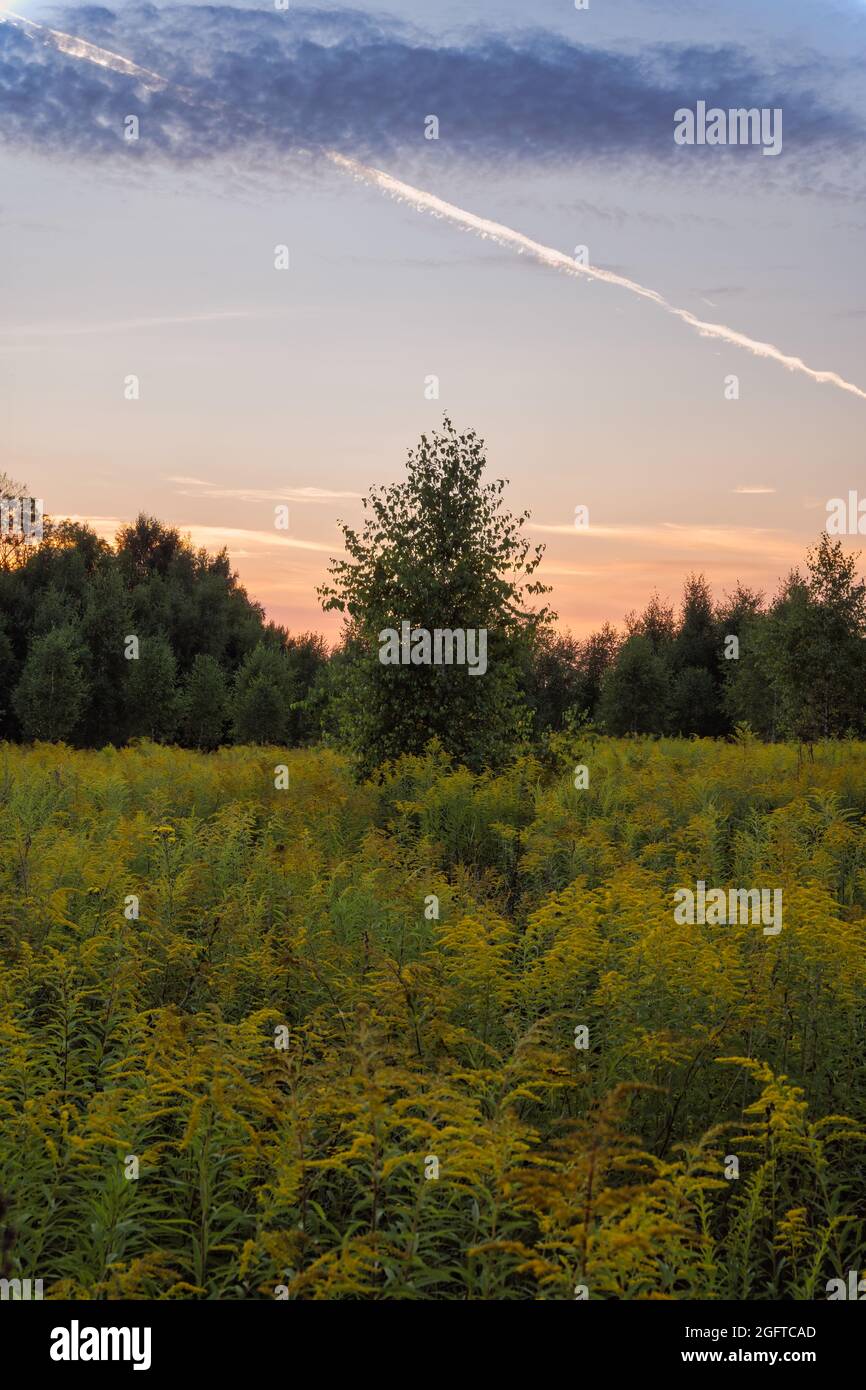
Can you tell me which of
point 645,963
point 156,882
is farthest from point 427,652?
point 645,963

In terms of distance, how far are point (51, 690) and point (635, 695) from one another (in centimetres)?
2810

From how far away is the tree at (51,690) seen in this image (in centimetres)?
4184

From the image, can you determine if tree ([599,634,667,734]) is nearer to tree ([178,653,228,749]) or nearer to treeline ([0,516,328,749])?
treeline ([0,516,328,749])

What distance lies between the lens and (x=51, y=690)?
41875 millimetres

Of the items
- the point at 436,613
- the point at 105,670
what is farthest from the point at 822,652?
the point at 105,670

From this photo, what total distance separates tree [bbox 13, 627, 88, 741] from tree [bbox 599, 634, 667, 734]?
84.5ft

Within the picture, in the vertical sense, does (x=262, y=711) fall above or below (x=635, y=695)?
below

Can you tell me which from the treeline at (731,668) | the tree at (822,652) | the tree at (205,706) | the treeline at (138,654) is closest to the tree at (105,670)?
the treeline at (138,654)

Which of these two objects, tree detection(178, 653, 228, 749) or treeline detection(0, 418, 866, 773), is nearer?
treeline detection(0, 418, 866, 773)

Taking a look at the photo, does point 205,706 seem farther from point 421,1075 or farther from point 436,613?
point 421,1075

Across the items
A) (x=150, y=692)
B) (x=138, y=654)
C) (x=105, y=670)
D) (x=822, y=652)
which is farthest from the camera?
(x=105, y=670)

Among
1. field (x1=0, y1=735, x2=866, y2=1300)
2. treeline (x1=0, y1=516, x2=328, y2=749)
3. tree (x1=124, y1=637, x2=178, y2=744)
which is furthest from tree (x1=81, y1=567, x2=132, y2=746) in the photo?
field (x1=0, y1=735, x2=866, y2=1300)

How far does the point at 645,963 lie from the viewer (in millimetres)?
6715

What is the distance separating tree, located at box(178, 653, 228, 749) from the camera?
51031mm
